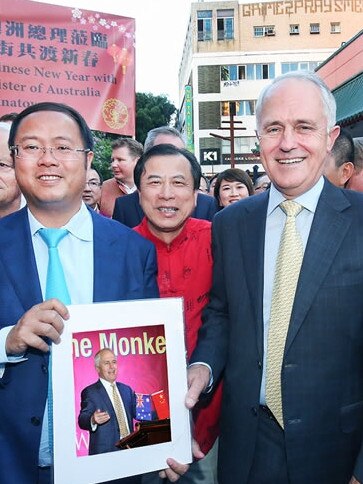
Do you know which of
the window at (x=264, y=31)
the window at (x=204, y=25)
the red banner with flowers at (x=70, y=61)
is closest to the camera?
the red banner with flowers at (x=70, y=61)

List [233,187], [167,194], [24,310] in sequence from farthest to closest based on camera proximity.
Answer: [233,187]
[167,194]
[24,310]

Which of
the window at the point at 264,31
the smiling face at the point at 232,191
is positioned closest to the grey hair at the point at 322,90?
the smiling face at the point at 232,191

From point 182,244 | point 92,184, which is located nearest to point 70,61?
point 92,184

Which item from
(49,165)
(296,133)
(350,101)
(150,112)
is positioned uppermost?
(150,112)

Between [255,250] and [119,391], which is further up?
[255,250]

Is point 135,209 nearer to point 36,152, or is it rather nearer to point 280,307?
point 36,152

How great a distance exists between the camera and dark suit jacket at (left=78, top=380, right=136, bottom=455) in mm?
1664

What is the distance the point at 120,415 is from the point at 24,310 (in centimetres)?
49

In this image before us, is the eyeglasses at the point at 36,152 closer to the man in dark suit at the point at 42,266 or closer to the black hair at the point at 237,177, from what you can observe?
the man in dark suit at the point at 42,266

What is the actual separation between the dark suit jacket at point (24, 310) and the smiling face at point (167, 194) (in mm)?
637

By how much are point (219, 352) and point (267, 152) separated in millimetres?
845

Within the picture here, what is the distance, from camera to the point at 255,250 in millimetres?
2117

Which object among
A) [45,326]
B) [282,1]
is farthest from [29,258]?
[282,1]

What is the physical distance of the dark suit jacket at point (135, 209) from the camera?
3.58 m
